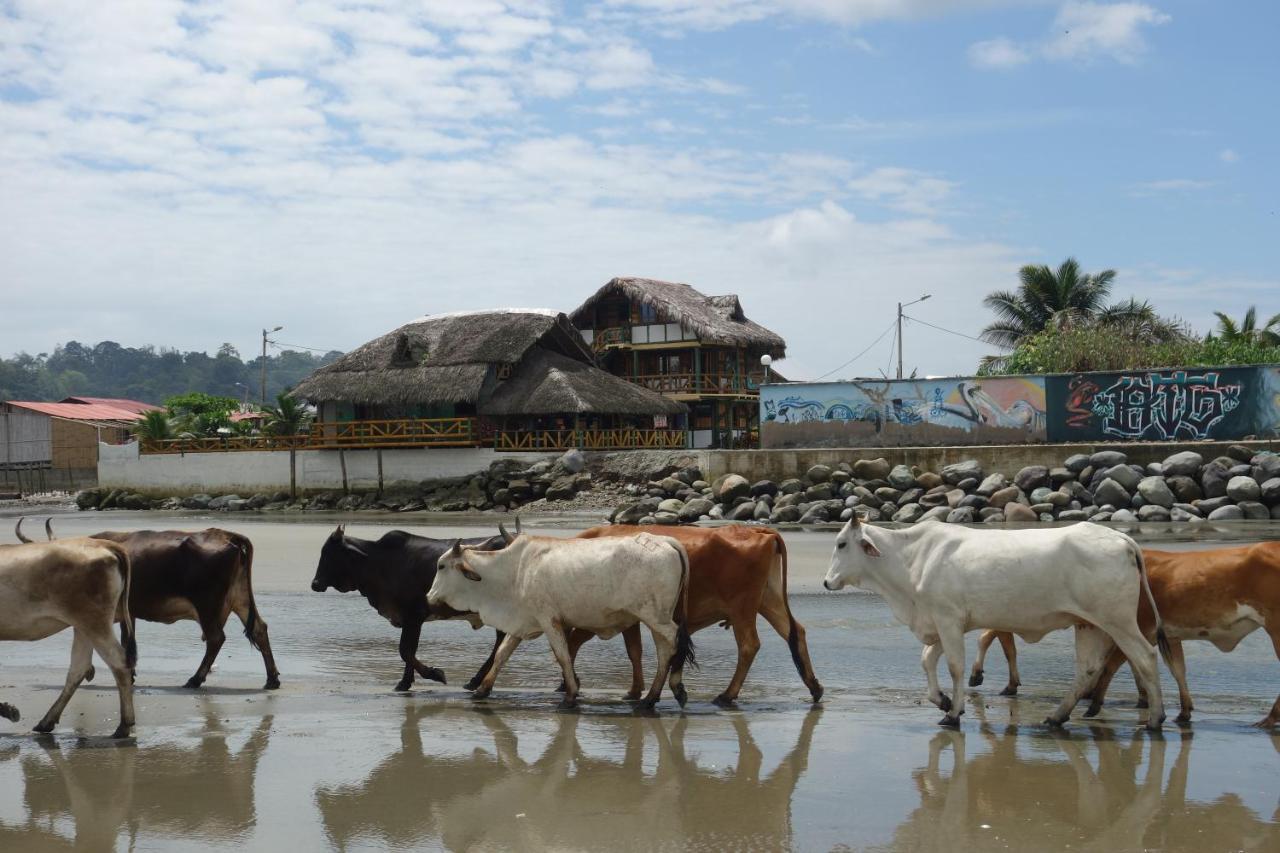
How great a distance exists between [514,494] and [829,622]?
2547 cm

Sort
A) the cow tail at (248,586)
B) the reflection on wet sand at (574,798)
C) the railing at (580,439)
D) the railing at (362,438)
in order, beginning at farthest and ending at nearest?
1. the railing at (362,438)
2. the railing at (580,439)
3. the cow tail at (248,586)
4. the reflection on wet sand at (574,798)

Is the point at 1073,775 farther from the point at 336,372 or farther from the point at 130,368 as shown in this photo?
the point at 130,368

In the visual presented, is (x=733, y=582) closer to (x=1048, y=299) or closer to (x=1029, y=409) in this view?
(x=1029, y=409)

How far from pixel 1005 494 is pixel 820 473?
540 centimetres

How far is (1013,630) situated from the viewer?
29.0 feet

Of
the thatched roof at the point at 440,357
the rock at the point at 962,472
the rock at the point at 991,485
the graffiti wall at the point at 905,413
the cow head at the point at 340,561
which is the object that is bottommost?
the rock at the point at 991,485

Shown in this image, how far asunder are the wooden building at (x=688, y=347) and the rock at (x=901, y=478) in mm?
18544

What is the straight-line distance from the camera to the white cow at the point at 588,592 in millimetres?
9328

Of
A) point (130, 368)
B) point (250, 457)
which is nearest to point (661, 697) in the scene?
point (250, 457)

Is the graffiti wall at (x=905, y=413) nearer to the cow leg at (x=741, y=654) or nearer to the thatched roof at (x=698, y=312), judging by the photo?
the thatched roof at (x=698, y=312)

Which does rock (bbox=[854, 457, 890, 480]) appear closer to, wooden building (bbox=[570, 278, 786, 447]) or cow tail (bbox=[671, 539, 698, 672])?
wooden building (bbox=[570, 278, 786, 447])

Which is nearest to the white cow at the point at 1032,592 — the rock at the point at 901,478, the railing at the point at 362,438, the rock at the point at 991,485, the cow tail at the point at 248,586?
the cow tail at the point at 248,586

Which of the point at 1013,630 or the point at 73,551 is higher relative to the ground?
the point at 73,551

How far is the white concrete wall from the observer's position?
1710 inches
